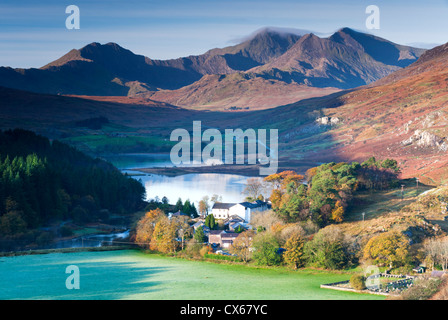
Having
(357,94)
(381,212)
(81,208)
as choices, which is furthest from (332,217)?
(357,94)

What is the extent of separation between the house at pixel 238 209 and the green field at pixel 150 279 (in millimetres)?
11224

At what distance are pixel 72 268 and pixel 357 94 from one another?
142m

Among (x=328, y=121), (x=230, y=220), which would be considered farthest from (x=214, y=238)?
(x=328, y=121)

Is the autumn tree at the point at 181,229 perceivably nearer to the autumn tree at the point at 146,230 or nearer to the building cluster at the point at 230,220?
the building cluster at the point at 230,220

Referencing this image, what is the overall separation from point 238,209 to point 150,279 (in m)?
17.8

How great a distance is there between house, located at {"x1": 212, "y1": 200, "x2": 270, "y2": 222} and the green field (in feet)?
36.8

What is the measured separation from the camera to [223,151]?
391ft

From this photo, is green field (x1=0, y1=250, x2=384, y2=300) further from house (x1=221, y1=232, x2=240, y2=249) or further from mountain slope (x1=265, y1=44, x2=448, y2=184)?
mountain slope (x1=265, y1=44, x2=448, y2=184)

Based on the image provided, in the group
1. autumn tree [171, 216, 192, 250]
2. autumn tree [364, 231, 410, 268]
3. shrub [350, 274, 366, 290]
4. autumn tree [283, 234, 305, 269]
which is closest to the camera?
shrub [350, 274, 366, 290]

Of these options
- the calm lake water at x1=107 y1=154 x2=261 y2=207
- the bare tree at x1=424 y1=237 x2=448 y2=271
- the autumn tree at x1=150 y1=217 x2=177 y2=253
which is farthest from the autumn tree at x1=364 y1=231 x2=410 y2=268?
the calm lake water at x1=107 y1=154 x2=261 y2=207

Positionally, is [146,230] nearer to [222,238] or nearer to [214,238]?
[214,238]

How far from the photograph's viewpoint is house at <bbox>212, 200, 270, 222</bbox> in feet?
150

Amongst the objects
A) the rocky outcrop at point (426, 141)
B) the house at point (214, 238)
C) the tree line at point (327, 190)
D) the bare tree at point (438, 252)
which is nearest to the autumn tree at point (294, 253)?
the tree line at point (327, 190)
